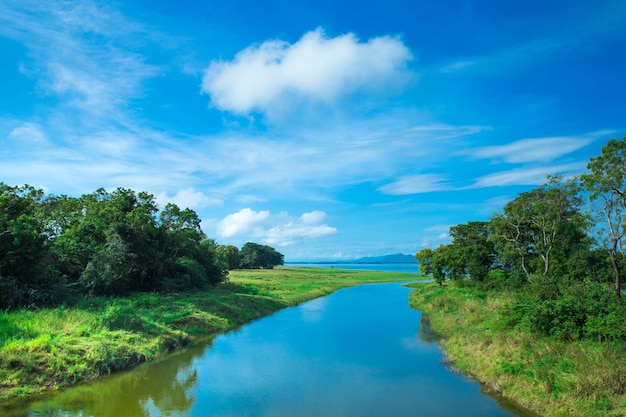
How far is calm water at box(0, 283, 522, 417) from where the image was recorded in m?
15.4

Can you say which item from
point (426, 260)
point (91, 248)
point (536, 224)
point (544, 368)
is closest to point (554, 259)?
point (536, 224)

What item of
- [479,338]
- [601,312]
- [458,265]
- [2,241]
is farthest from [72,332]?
[458,265]

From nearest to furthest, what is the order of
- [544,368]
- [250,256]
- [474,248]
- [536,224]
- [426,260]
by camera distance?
1. [544,368]
2. [536,224]
3. [474,248]
4. [426,260]
5. [250,256]

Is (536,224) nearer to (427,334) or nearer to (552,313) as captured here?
(427,334)

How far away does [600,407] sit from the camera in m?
13.0

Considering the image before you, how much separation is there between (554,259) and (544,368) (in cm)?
2290

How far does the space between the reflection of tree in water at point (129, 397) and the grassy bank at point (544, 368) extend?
13064 millimetres

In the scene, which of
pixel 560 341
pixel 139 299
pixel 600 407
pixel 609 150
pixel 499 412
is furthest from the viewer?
pixel 139 299

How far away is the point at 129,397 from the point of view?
16.8 m

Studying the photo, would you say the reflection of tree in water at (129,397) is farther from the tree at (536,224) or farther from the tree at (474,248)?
the tree at (474,248)

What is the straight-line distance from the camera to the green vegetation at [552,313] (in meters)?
14.4

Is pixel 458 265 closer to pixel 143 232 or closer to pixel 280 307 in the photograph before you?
pixel 280 307

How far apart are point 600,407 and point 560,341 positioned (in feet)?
17.0

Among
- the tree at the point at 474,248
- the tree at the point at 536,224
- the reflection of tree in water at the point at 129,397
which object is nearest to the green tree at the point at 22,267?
the reflection of tree in water at the point at 129,397
